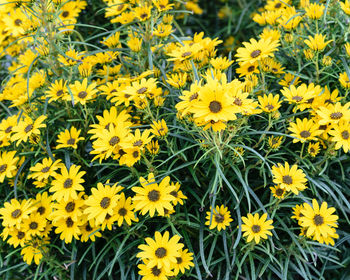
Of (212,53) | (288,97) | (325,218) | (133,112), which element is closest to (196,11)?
(212,53)

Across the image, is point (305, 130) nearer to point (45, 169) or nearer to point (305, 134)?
point (305, 134)

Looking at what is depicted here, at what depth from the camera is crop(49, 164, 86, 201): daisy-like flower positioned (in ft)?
4.69

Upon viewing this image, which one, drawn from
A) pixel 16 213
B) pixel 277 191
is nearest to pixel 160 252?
pixel 277 191

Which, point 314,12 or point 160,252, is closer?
point 160,252

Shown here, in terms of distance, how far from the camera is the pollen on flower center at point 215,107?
1.17 m

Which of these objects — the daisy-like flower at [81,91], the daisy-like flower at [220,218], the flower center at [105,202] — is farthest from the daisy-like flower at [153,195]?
the daisy-like flower at [81,91]

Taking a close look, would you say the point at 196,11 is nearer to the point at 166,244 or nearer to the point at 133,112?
the point at 133,112

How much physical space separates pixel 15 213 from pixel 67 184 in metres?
0.27

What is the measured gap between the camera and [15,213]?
58.9 inches

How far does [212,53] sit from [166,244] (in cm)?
97

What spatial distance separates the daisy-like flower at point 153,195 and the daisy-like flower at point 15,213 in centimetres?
49

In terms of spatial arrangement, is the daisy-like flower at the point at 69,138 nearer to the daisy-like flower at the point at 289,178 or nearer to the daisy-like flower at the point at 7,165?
the daisy-like flower at the point at 7,165

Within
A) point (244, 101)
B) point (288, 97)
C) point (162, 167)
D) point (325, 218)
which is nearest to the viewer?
point (244, 101)

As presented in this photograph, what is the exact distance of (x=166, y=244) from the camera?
1.36 metres
